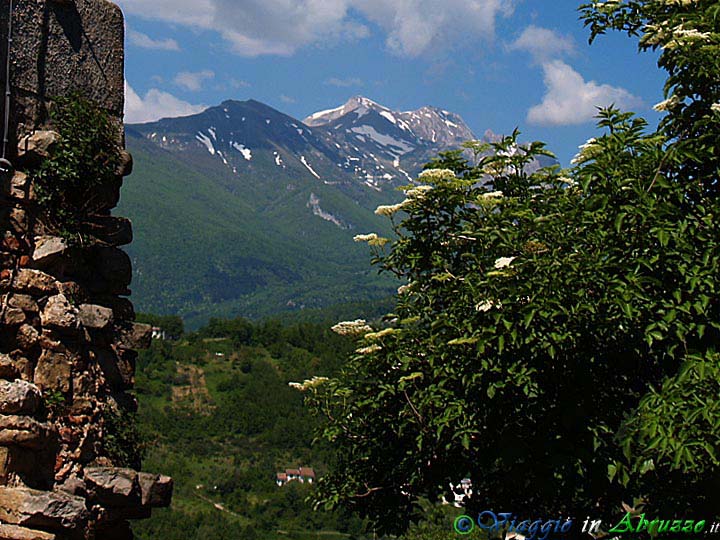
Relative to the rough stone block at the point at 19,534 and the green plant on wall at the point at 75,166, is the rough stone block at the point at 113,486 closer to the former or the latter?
the rough stone block at the point at 19,534

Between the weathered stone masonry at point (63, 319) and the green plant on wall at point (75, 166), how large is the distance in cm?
8

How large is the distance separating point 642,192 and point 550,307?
0.92 meters

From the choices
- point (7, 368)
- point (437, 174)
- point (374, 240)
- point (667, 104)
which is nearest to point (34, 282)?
point (7, 368)

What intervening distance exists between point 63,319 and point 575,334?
384 cm

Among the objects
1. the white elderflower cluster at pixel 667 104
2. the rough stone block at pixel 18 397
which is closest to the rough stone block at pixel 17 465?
the rough stone block at pixel 18 397

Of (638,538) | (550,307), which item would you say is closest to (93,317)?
(550,307)

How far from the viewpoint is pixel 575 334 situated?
5211 millimetres

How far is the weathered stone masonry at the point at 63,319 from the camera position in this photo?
18.1 feet

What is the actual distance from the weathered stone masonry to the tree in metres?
1.99

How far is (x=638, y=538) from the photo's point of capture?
18.8ft

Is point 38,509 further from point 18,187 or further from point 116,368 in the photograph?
point 18,187

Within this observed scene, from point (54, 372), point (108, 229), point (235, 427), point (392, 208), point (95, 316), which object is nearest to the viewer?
point (54, 372)

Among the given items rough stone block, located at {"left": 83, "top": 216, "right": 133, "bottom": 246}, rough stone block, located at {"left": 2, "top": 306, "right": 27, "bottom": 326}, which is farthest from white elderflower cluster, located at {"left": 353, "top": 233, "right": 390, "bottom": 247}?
rough stone block, located at {"left": 2, "top": 306, "right": 27, "bottom": 326}

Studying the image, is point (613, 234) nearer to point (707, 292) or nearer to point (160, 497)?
point (707, 292)
